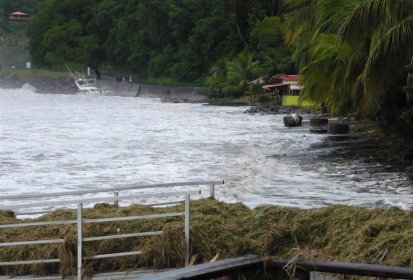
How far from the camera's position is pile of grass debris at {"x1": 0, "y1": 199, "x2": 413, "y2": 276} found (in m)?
7.76

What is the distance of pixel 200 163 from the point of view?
25344mm

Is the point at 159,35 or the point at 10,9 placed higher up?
the point at 10,9

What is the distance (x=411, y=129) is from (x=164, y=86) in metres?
73.6

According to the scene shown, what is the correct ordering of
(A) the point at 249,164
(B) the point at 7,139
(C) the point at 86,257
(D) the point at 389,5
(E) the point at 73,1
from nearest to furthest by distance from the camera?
(C) the point at 86,257 < (D) the point at 389,5 < (A) the point at 249,164 < (B) the point at 7,139 < (E) the point at 73,1

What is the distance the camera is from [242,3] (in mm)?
90438

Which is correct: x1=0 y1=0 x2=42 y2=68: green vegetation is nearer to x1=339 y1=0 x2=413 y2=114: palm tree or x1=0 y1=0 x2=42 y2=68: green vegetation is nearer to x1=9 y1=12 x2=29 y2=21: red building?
x1=9 y1=12 x2=29 y2=21: red building

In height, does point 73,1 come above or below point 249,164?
above

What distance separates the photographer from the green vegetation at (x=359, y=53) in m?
17.1

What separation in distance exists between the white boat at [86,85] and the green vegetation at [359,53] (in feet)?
218

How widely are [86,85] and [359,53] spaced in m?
86.2

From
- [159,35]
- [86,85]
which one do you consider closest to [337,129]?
[159,35]

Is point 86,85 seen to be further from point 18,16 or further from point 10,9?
point 10,9

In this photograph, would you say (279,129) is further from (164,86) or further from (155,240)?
(164,86)

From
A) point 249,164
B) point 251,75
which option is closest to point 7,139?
point 249,164
